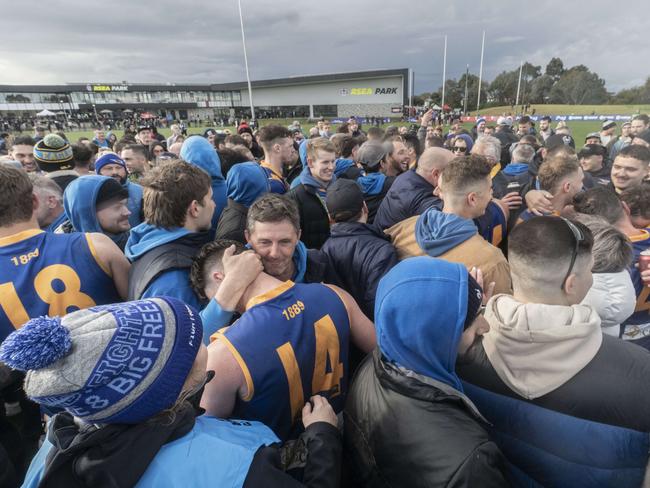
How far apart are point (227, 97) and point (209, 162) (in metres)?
71.9

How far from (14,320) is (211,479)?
5.88ft

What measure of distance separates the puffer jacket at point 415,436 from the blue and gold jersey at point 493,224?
2.43m

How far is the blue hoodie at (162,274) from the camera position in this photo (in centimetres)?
211

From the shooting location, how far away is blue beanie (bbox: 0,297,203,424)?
91 centimetres

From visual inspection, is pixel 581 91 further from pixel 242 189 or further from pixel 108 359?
pixel 108 359

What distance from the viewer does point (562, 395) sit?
1304 millimetres

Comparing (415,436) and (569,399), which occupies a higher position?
(569,399)


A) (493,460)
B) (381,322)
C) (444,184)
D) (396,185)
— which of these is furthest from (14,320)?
(396,185)

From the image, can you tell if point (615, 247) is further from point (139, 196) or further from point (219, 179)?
point (139, 196)

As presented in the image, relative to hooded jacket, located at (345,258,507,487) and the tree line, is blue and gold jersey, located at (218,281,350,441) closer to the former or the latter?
hooded jacket, located at (345,258,507,487)

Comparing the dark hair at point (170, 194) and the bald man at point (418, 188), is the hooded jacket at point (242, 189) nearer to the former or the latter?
the dark hair at point (170, 194)

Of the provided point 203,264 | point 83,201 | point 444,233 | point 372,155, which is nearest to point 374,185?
point 372,155

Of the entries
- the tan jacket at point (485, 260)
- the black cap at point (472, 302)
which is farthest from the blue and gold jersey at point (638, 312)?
the black cap at point (472, 302)

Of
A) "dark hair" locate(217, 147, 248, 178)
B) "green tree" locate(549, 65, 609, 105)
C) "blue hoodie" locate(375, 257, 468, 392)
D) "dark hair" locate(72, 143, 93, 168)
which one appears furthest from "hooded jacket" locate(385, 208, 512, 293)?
"green tree" locate(549, 65, 609, 105)
